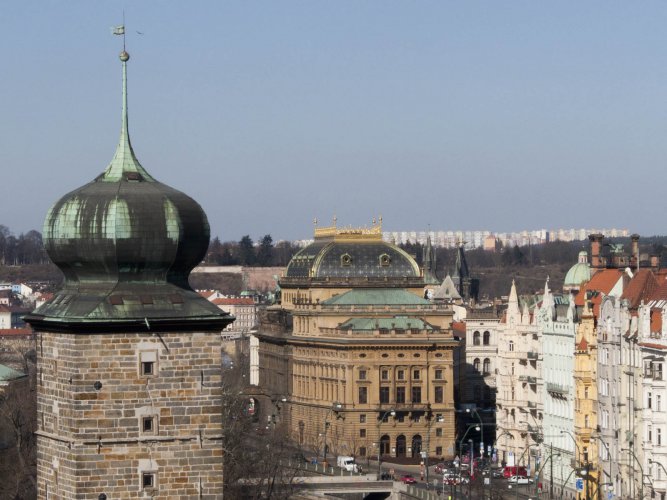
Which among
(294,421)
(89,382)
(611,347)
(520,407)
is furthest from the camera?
(294,421)

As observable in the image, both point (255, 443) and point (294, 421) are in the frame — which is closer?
point (255, 443)

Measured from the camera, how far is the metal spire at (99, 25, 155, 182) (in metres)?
50.3

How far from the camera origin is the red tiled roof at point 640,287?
412 ft

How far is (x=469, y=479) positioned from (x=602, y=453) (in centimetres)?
939

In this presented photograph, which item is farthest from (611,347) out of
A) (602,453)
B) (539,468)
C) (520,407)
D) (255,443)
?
(255,443)

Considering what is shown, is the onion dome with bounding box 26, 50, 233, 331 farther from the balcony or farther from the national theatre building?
the national theatre building

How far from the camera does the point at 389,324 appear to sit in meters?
186

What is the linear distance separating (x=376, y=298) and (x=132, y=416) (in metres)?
143

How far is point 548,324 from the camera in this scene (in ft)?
480

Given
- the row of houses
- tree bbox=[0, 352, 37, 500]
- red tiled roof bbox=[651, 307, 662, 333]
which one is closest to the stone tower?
tree bbox=[0, 352, 37, 500]

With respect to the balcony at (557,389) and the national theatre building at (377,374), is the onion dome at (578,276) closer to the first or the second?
the balcony at (557,389)

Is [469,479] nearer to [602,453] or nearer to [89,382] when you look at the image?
[602,453]

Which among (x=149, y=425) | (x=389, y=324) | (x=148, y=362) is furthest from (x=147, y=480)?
(x=389, y=324)

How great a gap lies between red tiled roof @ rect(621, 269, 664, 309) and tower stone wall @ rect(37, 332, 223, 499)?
7692 centimetres
